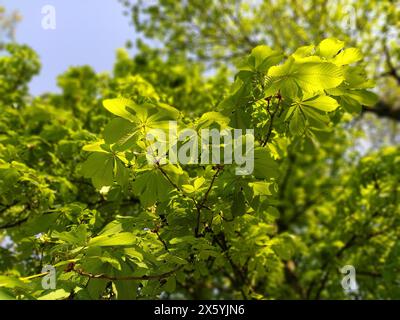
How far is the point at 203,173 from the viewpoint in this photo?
297 cm

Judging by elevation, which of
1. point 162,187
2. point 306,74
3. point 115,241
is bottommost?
point 115,241

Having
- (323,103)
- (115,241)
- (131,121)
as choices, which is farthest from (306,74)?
(115,241)

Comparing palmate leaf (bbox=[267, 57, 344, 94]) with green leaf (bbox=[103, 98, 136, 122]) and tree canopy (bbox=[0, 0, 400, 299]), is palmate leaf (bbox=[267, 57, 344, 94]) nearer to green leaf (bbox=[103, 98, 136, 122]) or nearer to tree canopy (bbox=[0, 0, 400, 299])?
tree canopy (bbox=[0, 0, 400, 299])

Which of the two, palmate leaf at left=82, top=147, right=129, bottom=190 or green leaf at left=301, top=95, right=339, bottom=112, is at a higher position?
green leaf at left=301, top=95, right=339, bottom=112

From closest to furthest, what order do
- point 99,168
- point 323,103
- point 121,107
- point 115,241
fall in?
point 115,241 < point 121,107 < point 323,103 < point 99,168

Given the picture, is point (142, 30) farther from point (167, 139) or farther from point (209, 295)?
point (167, 139)

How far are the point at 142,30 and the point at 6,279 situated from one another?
34.5 feet

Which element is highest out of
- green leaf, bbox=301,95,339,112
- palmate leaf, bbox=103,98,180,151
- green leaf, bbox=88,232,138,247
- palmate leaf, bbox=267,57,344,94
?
palmate leaf, bbox=267,57,344,94

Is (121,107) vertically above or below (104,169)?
above

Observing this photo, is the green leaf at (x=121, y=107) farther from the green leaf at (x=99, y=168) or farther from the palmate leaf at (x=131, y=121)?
the green leaf at (x=99, y=168)

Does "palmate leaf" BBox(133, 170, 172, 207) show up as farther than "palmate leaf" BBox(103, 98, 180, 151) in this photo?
Yes

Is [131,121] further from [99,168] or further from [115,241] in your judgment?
[115,241]

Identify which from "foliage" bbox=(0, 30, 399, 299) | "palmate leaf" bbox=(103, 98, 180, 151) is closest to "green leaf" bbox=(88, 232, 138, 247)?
"foliage" bbox=(0, 30, 399, 299)

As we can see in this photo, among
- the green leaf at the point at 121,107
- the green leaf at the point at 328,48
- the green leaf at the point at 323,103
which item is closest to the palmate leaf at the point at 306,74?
the green leaf at the point at 323,103
